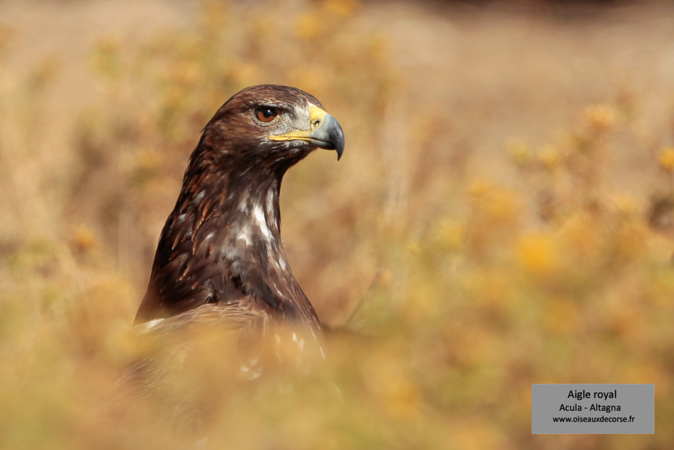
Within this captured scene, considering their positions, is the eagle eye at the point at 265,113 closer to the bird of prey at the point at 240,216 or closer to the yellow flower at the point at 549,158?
the bird of prey at the point at 240,216

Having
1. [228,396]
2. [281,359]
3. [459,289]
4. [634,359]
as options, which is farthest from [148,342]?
[634,359]

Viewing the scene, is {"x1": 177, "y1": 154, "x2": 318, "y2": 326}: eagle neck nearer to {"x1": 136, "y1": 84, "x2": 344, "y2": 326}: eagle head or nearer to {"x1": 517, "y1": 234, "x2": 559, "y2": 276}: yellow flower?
{"x1": 136, "y1": 84, "x2": 344, "y2": 326}: eagle head

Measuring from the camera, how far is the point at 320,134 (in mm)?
3016

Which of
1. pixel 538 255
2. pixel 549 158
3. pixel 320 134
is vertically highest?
pixel 320 134

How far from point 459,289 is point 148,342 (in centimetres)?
75

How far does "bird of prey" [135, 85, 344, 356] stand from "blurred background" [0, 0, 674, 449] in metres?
0.19

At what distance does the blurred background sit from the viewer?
1.73m

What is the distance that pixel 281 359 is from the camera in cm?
236

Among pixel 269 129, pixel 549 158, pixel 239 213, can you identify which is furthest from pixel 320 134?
pixel 549 158

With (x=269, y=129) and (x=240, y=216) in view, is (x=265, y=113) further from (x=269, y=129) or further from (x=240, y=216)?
(x=240, y=216)

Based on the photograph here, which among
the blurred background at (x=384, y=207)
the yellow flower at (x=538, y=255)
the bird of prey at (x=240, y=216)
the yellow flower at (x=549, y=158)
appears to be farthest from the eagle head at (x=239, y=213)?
the yellow flower at (x=549, y=158)

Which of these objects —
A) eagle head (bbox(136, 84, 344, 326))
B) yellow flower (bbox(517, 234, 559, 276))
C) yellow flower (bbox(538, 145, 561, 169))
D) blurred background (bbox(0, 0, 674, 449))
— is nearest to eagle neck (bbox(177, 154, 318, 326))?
eagle head (bbox(136, 84, 344, 326))

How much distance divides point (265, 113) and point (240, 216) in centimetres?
40

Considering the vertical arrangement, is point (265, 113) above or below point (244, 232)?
above
